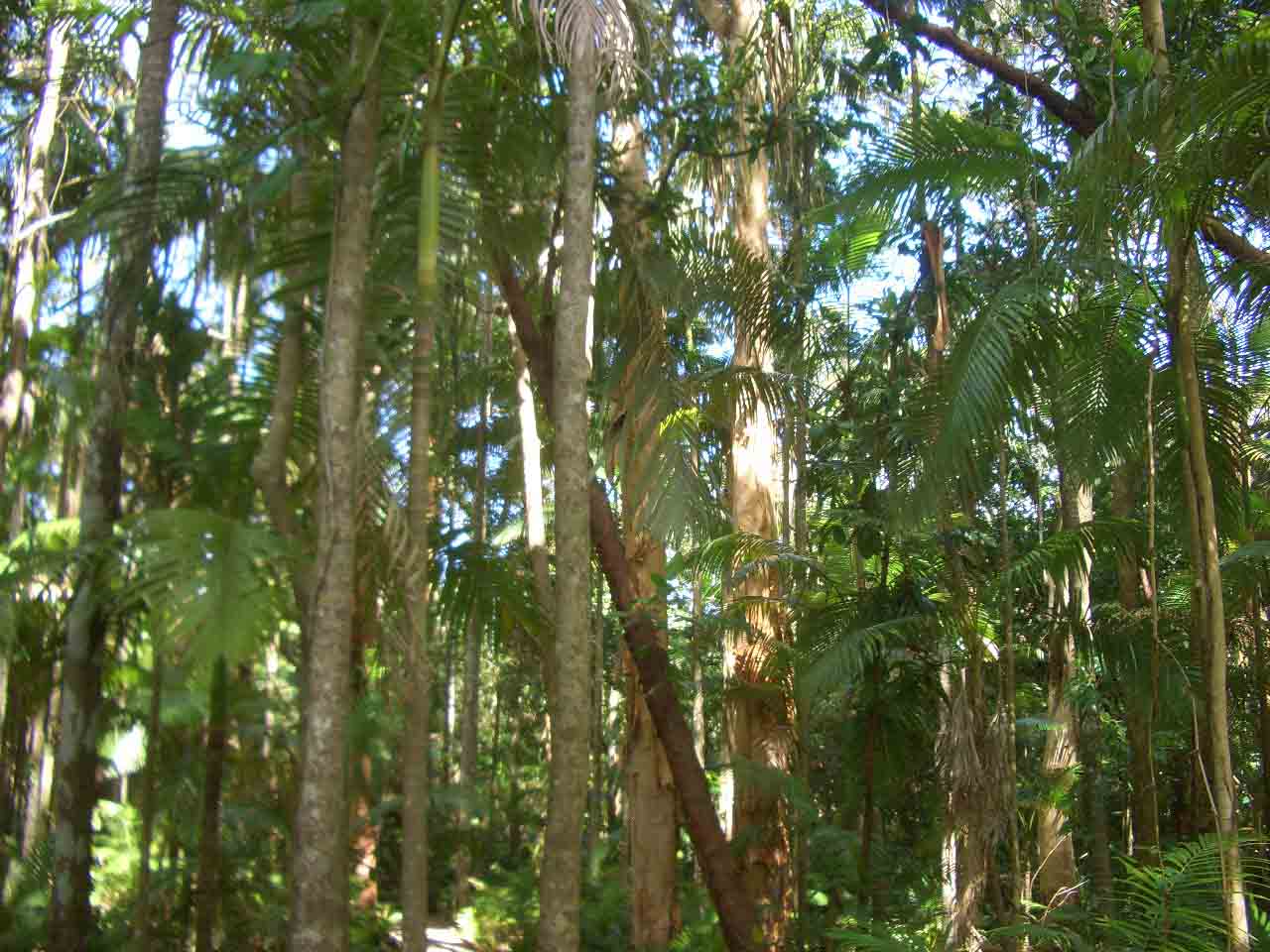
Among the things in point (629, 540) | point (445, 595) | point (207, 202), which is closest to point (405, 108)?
point (207, 202)

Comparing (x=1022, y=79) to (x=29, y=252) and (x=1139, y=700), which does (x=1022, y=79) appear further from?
(x=29, y=252)

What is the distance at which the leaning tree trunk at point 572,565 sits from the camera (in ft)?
15.2

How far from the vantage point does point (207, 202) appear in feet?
20.4

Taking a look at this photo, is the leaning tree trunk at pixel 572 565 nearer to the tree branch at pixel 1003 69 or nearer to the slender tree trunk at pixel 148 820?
the slender tree trunk at pixel 148 820

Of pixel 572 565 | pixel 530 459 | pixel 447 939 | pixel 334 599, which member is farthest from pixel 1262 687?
pixel 447 939

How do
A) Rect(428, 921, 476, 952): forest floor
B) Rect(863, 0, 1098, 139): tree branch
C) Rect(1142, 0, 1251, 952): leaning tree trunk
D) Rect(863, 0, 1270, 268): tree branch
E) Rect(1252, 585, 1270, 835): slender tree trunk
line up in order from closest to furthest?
Rect(1142, 0, 1251, 952): leaning tree trunk, Rect(863, 0, 1270, 268): tree branch, Rect(863, 0, 1098, 139): tree branch, Rect(1252, 585, 1270, 835): slender tree trunk, Rect(428, 921, 476, 952): forest floor

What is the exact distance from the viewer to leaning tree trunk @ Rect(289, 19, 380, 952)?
15.8 ft

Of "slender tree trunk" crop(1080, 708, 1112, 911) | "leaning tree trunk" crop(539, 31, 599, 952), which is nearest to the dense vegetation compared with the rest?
"leaning tree trunk" crop(539, 31, 599, 952)

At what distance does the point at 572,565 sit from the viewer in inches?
191

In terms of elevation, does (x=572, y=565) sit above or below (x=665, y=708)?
above

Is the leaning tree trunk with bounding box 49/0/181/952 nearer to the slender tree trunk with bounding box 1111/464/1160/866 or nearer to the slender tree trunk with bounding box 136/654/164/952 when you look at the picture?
the slender tree trunk with bounding box 136/654/164/952

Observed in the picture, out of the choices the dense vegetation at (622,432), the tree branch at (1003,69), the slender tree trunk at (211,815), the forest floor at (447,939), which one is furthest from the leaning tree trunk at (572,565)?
the forest floor at (447,939)

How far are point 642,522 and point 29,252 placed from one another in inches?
227

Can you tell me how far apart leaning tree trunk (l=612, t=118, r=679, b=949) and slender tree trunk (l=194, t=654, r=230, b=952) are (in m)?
2.49
